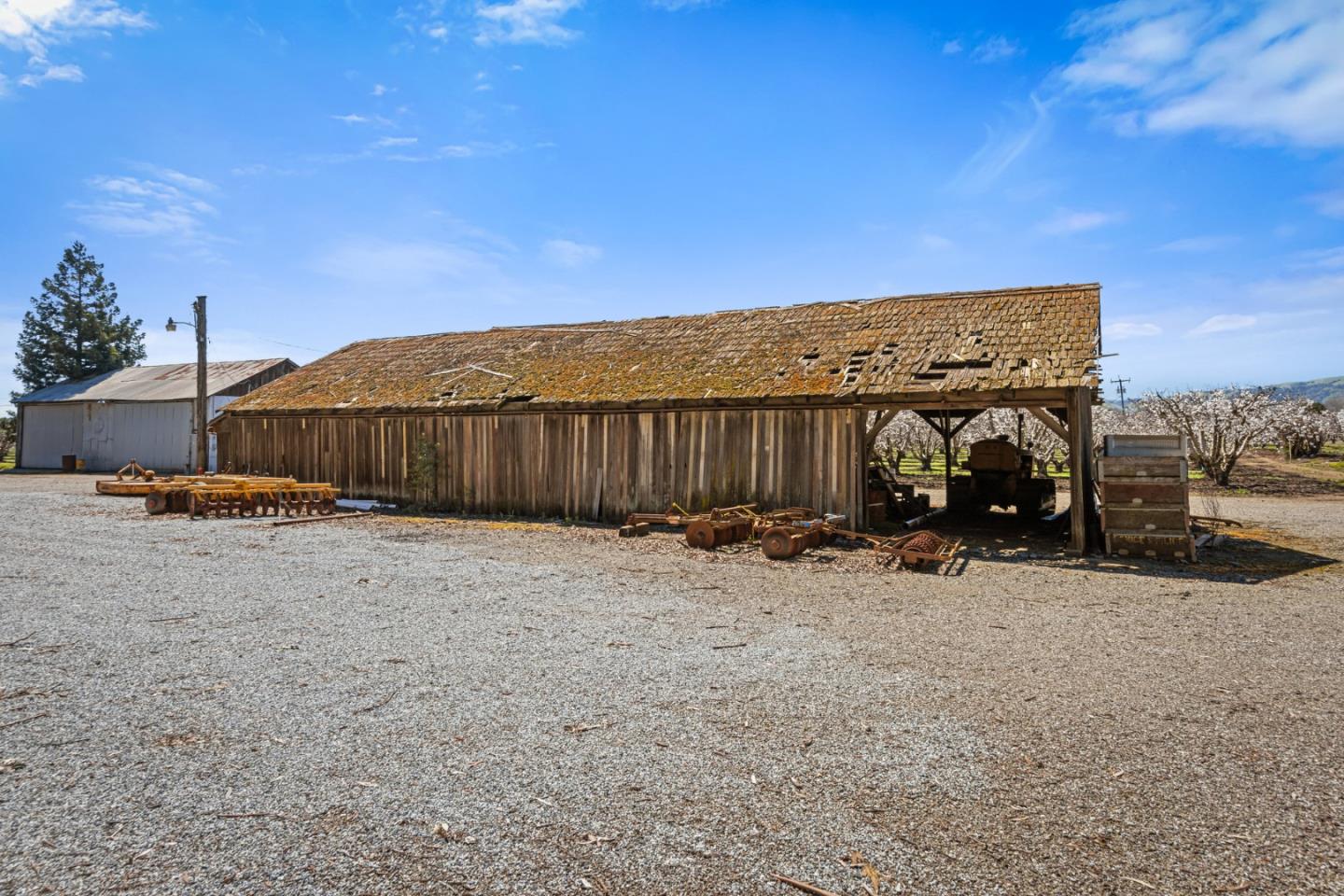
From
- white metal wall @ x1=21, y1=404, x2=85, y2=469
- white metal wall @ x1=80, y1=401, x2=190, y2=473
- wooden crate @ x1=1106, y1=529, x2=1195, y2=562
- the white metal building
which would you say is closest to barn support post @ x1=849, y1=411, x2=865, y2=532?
wooden crate @ x1=1106, y1=529, x2=1195, y2=562

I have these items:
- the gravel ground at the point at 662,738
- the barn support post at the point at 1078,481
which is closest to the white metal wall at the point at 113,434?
the gravel ground at the point at 662,738

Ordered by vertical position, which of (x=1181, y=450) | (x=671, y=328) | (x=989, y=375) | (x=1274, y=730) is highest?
(x=671, y=328)

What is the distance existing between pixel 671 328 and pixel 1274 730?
15.4 metres

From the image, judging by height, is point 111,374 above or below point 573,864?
above

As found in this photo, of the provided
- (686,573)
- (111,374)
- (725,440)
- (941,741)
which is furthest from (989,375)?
A: (111,374)

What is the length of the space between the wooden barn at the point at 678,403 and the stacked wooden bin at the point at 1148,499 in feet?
2.23

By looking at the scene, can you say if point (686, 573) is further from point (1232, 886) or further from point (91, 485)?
point (91, 485)

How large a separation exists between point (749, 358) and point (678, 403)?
2042 millimetres

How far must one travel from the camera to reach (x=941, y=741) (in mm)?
4234

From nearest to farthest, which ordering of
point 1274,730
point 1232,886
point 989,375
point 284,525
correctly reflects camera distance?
point 1232,886, point 1274,730, point 989,375, point 284,525

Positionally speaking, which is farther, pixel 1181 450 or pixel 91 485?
pixel 91 485

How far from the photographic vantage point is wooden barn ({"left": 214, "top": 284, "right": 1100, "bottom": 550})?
509 inches

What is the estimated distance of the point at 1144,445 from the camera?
1114 cm

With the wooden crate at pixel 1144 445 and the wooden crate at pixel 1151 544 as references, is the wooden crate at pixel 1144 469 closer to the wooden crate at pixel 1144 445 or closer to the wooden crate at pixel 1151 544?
the wooden crate at pixel 1144 445
